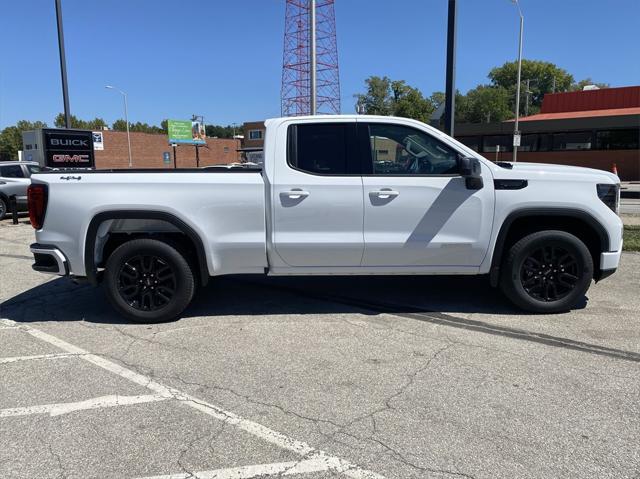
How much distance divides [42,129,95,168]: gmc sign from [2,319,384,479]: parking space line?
42.7 ft

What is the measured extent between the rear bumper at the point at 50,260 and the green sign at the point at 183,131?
200ft

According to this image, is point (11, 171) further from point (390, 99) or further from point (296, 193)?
point (390, 99)

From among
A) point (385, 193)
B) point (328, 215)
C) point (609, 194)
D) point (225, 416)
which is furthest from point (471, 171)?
point (225, 416)

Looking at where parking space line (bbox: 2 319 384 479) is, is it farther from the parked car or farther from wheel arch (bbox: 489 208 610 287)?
the parked car

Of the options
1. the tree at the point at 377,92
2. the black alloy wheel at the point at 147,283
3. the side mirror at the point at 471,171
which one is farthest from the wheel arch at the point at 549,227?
the tree at the point at 377,92

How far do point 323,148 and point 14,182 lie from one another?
13425 mm

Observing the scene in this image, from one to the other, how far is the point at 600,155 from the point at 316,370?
122 feet

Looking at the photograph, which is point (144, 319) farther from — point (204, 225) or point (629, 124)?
point (629, 124)

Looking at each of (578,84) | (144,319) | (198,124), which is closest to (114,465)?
(144,319)

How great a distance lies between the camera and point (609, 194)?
511cm

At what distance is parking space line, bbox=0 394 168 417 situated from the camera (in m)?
3.44

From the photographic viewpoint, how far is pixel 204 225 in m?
4.96

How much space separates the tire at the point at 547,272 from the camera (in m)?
5.10

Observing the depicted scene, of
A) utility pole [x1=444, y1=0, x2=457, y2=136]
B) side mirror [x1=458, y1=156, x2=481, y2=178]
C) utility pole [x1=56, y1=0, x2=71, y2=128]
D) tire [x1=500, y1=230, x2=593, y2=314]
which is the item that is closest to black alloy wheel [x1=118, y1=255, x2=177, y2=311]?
side mirror [x1=458, y1=156, x2=481, y2=178]
